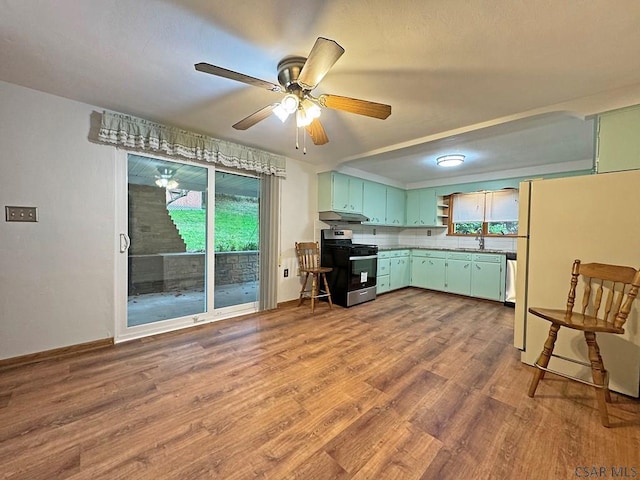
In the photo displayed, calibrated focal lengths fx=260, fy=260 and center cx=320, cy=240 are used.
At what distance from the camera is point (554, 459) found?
4.36ft

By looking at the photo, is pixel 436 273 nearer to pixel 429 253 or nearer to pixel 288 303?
pixel 429 253

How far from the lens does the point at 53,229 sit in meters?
2.33

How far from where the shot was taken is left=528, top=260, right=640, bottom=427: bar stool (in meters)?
1.61

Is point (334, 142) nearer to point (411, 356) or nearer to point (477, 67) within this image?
point (477, 67)

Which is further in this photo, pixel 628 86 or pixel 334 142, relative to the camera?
pixel 334 142

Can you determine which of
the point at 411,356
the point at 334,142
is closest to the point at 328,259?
the point at 334,142

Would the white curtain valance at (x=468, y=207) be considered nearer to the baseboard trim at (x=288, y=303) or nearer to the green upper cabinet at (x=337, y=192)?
the green upper cabinet at (x=337, y=192)

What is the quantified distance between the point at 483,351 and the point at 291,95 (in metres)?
2.88

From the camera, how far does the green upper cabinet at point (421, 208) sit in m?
5.43

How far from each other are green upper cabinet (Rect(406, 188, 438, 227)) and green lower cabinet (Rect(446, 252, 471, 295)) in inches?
35.4

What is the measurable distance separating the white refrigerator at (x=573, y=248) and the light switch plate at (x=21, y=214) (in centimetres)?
430

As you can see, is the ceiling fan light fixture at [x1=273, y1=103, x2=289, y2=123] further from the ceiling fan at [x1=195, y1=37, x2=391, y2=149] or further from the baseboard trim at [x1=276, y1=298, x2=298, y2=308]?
the baseboard trim at [x1=276, y1=298, x2=298, y2=308]

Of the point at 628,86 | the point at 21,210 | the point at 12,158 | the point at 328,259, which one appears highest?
the point at 628,86

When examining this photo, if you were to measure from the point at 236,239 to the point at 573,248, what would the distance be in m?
3.59
